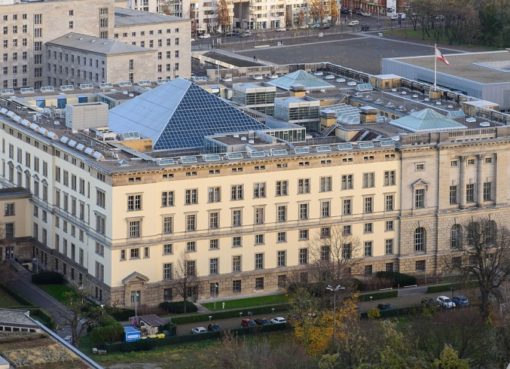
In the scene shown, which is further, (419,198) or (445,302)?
(419,198)

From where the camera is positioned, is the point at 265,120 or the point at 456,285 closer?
the point at 456,285

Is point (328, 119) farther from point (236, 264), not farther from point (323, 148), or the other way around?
point (236, 264)

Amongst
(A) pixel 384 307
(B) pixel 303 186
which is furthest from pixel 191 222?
(A) pixel 384 307

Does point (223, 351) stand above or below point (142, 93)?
below

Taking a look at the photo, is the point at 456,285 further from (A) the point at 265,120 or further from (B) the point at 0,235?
(B) the point at 0,235

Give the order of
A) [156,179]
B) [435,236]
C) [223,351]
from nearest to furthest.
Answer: [223,351] → [156,179] → [435,236]

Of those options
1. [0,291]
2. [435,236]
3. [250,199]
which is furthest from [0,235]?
[435,236]
